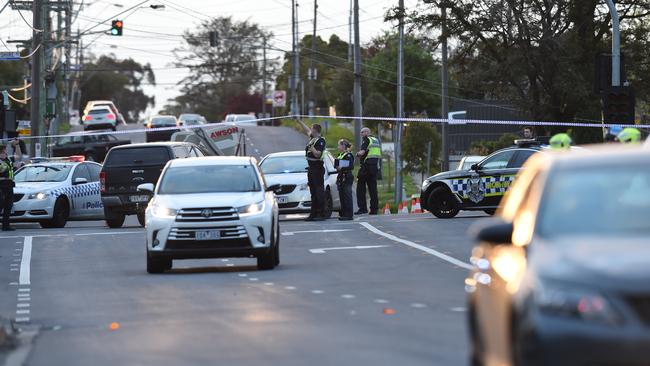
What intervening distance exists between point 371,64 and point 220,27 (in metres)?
39.8

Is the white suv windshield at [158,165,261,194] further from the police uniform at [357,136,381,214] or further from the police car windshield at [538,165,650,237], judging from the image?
the police car windshield at [538,165,650,237]

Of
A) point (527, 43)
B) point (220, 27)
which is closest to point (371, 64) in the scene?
point (220, 27)

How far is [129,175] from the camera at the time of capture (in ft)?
98.7

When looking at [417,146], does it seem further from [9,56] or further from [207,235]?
[207,235]

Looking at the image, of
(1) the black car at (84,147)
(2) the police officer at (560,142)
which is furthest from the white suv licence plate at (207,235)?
(1) the black car at (84,147)

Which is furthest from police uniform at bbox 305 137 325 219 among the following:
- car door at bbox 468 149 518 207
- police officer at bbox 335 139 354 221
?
car door at bbox 468 149 518 207

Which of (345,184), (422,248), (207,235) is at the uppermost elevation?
(345,184)

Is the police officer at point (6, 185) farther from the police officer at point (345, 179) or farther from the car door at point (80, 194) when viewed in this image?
the police officer at point (345, 179)

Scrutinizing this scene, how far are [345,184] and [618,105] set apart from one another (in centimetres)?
559

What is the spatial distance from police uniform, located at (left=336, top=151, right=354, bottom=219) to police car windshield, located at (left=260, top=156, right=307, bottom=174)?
160 cm

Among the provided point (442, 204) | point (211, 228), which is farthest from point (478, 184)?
point (211, 228)

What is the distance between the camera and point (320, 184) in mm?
29438

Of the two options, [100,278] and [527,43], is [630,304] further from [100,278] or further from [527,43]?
[527,43]

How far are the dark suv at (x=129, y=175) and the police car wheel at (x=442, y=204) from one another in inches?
208
